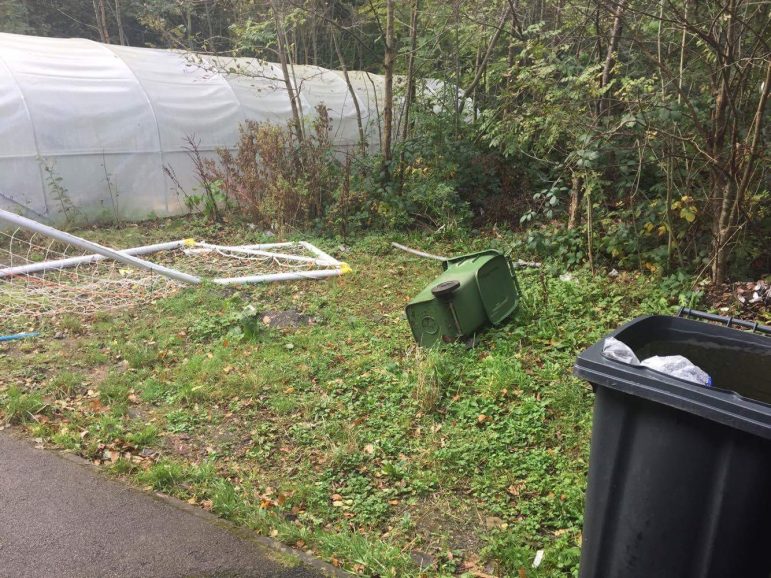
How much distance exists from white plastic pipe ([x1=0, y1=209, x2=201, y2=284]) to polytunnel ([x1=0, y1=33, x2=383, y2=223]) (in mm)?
3184

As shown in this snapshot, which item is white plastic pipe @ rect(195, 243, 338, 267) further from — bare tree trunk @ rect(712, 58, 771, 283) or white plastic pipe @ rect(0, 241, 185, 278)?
bare tree trunk @ rect(712, 58, 771, 283)

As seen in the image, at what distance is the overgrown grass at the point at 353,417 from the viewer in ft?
10.4

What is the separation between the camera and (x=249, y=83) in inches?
481

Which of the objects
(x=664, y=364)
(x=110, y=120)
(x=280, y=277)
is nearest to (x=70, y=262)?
(x=280, y=277)

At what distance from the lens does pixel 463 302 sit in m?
5.02

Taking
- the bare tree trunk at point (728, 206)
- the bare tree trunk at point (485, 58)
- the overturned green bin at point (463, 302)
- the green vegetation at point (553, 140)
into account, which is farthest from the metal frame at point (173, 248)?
the bare tree trunk at point (728, 206)

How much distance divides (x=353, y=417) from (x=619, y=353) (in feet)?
8.26

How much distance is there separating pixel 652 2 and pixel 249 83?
8.41 metres

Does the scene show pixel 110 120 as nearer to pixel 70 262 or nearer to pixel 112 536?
pixel 70 262

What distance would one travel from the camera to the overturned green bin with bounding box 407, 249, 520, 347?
5.00 metres

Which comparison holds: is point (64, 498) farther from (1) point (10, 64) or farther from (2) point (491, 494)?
(1) point (10, 64)

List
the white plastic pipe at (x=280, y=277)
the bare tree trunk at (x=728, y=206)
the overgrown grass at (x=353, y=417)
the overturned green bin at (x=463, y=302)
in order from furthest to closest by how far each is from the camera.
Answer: the white plastic pipe at (x=280, y=277) < the bare tree trunk at (x=728, y=206) < the overturned green bin at (x=463, y=302) < the overgrown grass at (x=353, y=417)

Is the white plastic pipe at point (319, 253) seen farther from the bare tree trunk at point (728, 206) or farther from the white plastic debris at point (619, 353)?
the white plastic debris at point (619, 353)

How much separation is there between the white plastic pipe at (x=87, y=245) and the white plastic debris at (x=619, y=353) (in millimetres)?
5654
